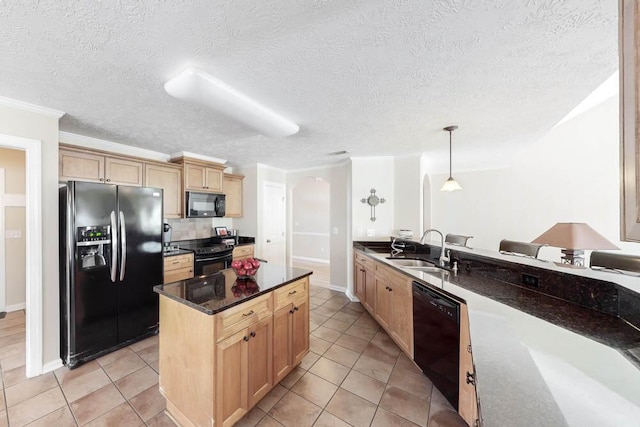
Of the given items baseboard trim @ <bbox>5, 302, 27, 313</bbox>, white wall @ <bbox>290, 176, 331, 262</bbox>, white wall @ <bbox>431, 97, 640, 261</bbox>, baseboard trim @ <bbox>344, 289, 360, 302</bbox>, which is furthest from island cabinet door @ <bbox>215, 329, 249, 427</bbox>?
white wall @ <bbox>290, 176, 331, 262</bbox>

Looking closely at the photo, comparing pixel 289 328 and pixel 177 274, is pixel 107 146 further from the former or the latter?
pixel 289 328

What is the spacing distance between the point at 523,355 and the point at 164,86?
8.36 feet

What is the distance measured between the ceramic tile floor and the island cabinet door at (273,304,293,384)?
5.9 inches

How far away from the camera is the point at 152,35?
1.24 m

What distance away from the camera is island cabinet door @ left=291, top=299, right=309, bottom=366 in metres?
2.01

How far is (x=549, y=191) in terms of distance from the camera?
4.00m

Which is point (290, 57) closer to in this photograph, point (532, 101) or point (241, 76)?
point (241, 76)

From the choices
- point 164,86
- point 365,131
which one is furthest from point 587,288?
point 164,86

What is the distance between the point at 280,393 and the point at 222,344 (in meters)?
0.83

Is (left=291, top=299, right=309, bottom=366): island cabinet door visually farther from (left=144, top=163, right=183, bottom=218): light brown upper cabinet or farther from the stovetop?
(left=144, top=163, right=183, bottom=218): light brown upper cabinet

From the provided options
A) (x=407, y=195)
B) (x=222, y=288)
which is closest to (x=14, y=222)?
(x=222, y=288)

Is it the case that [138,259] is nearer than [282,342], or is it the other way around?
[282,342]

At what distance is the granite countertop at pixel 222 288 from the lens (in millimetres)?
1419

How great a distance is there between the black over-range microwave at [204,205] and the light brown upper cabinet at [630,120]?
4110 mm
